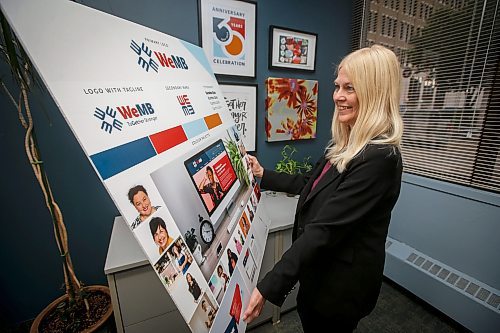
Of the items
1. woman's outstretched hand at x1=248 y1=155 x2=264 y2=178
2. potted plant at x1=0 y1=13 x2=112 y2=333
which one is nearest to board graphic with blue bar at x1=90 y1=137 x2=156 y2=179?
potted plant at x1=0 y1=13 x2=112 y2=333

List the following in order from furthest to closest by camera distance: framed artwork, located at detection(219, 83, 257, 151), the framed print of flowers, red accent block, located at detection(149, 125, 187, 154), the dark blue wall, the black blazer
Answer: the framed print of flowers < framed artwork, located at detection(219, 83, 257, 151) < the dark blue wall < the black blazer < red accent block, located at detection(149, 125, 187, 154)

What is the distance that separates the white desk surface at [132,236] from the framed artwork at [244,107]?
481mm

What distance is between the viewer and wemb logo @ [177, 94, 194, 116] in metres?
0.89

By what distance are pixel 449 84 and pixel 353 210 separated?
1.55 meters

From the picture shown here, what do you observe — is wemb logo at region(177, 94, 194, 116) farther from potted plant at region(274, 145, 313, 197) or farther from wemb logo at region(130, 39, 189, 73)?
potted plant at region(274, 145, 313, 197)

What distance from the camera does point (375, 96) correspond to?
0.92 meters

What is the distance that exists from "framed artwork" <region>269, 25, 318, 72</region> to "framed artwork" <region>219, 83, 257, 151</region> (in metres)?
0.30

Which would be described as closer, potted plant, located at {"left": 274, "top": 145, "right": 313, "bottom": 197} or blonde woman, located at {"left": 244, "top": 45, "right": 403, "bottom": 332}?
blonde woman, located at {"left": 244, "top": 45, "right": 403, "bottom": 332}

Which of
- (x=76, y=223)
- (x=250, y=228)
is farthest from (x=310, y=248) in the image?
(x=76, y=223)

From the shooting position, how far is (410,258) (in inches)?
78.3

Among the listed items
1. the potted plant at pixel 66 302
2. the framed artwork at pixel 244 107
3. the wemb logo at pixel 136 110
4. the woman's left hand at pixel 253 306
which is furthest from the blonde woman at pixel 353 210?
the framed artwork at pixel 244 107

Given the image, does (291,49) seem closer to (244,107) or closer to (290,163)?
(244,107)

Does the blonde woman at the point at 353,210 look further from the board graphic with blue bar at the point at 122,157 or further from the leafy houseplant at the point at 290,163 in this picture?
the leafy houseplant at the point at 290,163

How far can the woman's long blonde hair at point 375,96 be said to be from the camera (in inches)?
35.3
